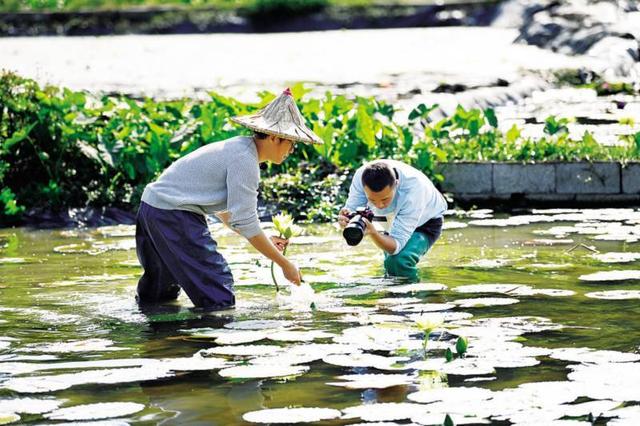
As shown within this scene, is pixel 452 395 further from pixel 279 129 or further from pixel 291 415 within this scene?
pixel 279 129

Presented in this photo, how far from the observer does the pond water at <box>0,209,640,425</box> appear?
163 inches

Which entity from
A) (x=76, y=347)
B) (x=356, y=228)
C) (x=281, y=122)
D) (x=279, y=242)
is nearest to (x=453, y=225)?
(x=356, y=228)

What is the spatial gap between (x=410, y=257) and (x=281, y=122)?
131cm

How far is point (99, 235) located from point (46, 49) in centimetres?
1358

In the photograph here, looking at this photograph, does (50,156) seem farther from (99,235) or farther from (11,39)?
(11,39)

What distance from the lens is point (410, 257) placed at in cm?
652

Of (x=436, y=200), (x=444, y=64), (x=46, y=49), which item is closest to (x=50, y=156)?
(x=436, y=200)

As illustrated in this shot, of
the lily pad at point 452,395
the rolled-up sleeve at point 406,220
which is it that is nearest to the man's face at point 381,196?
the rolled-up sleeve at point 406,220

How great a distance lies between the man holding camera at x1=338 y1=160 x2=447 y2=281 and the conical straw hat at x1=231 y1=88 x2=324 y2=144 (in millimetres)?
640

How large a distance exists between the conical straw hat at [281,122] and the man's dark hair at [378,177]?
0.60m

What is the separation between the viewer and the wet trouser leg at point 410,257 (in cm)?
651

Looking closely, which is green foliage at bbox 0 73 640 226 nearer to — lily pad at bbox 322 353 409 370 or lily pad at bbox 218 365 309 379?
lily pad at bbox 322 353 409 370

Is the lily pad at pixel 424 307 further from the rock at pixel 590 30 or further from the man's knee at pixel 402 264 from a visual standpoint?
the rock at pixel 590 30

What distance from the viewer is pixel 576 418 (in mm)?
3914
